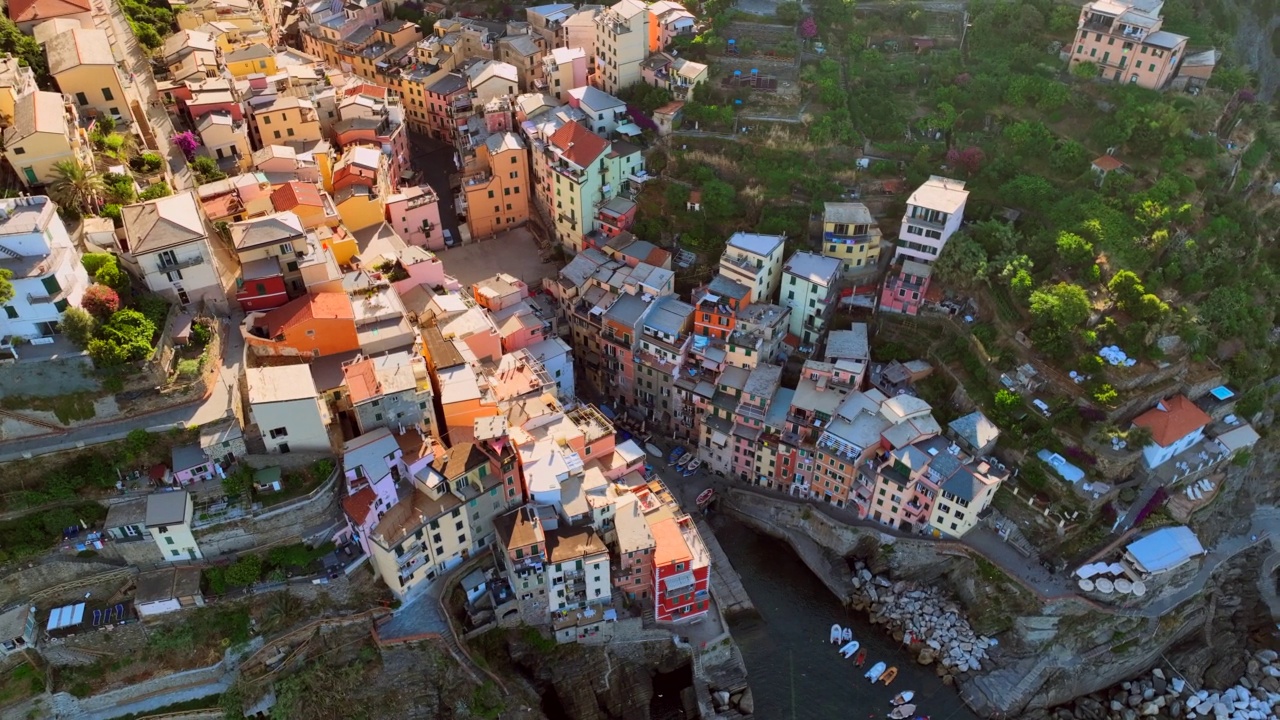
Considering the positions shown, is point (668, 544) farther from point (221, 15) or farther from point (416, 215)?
point (221, 15)

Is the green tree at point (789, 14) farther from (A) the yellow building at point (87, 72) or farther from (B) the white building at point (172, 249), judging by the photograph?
(A) the yellow building at point (87, 72)

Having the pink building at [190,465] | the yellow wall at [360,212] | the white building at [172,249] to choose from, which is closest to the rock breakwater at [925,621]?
the pink building at [190,465]

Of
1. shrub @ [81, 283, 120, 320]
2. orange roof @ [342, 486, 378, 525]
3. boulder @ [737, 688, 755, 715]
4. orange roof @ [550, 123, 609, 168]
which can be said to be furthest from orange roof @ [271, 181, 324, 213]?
boulder @ [737, 688, 755, 715]

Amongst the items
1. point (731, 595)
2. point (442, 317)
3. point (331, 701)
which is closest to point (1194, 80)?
point (731, 595)

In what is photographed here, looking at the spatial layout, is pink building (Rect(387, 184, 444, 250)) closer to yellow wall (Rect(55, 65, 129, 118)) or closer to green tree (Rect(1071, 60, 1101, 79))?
yellow wall (Rect(55, 65, 129, 118))

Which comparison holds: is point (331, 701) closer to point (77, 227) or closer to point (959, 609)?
point (77, 227)
